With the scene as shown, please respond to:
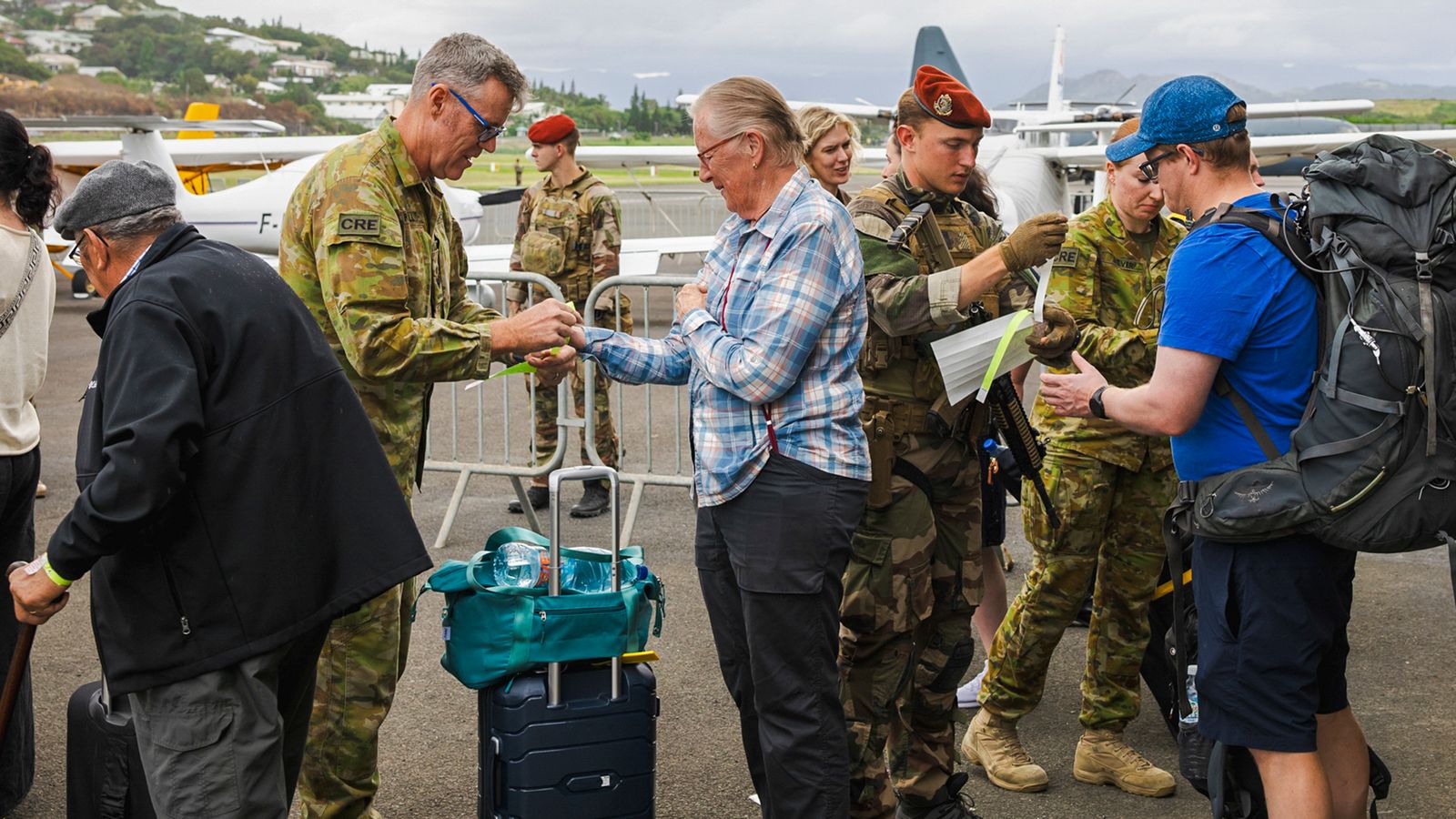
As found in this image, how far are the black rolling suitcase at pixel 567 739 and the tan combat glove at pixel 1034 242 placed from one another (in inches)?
47.0

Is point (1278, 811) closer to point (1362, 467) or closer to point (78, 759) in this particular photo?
point (1362, 467)

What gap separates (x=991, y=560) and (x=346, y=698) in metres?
2.69

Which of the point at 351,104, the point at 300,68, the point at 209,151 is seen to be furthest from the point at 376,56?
the point at 209,151

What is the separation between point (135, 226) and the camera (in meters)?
2.65

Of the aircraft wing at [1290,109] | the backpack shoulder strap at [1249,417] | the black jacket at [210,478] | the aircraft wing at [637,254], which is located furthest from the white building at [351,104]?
the backpack shoulder strap at [1249,417]

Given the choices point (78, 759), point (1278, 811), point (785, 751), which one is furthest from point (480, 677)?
point (1278, 811)

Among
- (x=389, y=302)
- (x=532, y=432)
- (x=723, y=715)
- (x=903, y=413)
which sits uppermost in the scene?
(x=389, y=302)

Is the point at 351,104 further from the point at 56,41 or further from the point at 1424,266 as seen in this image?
the point at 1424,266

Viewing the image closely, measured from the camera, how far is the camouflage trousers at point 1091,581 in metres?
4.13

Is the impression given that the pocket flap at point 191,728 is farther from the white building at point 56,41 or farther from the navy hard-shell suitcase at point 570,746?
the white building at point 56,41

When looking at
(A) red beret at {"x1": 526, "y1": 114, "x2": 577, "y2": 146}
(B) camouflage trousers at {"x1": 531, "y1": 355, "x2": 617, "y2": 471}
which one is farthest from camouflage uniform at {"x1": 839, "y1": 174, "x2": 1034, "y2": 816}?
(A) red beret at {"x1": 526, "y1": 114, "x2": 577, "y2": 146}

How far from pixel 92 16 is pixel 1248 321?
212 meters

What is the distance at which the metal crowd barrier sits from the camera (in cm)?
656

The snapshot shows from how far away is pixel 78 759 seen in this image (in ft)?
10.2
